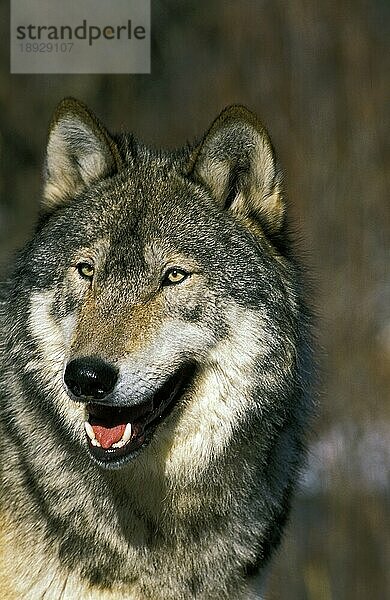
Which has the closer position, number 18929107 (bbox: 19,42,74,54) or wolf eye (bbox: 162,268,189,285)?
wolf eye (bbox: 162,268,189,285)

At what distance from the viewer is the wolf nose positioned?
3357 millimetres

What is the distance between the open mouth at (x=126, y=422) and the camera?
3555 millimetres

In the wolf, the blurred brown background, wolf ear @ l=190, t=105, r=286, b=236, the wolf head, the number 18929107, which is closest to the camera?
the wolf head

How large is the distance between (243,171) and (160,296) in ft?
2.33

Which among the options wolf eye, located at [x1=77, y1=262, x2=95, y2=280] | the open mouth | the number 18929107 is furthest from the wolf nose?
the number 18929107

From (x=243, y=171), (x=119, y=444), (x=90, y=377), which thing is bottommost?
(x=119, y=444)

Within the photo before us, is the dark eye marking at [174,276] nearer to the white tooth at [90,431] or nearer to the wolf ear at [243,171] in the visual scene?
the wolf ear at [243,171]

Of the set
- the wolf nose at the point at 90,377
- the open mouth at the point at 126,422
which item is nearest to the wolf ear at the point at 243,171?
the open mouth at the point at 126,422

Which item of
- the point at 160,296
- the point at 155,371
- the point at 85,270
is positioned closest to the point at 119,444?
the point at 155,371

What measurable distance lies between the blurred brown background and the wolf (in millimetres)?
4098

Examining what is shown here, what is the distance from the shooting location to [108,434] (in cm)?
362

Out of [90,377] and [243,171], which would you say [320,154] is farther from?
[90,377]

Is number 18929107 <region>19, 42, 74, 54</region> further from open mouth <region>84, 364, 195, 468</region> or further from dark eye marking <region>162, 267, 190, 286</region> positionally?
open mouth <region>84, 364, 195, 468</region>

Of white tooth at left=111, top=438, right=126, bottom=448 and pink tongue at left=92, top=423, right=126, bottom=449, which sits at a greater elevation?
pink tongue at left=92, top=423, right=126, bottom=449
